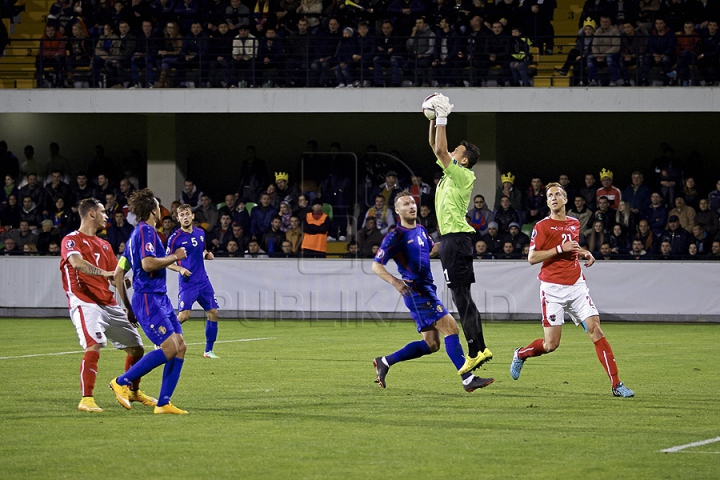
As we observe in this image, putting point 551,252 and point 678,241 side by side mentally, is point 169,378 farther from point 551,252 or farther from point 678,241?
point 678,241

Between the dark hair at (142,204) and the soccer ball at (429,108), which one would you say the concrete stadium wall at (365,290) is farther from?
the dark hair at (142,204)

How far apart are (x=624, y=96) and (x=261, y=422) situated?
1653cm

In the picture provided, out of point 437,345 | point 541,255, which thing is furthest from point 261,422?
point 541,255

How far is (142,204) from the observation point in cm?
913

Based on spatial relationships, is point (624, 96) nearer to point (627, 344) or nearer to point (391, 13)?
point (391, 13)

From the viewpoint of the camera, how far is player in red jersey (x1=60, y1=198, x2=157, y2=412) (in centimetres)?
936

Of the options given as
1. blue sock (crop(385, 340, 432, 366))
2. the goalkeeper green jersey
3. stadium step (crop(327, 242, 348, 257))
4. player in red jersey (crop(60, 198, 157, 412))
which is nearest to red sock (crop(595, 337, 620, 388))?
blue sock (crop(385, 340, 432, 366))

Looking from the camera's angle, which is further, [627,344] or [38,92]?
[38,92]

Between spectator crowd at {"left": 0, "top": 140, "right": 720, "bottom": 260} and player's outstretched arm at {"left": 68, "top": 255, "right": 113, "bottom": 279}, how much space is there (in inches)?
506

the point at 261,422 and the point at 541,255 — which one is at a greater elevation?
the point at 541,255

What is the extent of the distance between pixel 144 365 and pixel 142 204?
55.3 inches

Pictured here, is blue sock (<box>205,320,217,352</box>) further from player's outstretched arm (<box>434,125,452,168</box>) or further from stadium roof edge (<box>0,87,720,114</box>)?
stadium roof edge (<box>0,87,720,114</box>)

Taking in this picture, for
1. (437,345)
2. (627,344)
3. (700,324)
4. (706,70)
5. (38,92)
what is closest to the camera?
(437,345)

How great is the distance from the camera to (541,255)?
10648mm
